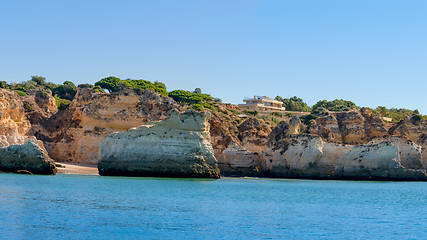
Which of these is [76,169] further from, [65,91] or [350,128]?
[65,91]

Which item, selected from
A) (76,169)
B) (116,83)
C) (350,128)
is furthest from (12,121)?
(116,83)

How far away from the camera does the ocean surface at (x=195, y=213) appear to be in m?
16.4

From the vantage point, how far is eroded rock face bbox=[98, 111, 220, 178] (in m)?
38.0

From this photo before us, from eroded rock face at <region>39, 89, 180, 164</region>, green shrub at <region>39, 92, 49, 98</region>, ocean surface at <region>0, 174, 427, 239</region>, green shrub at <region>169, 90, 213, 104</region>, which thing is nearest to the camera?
ocean surface at <region>0, 174, 427, 239</region>

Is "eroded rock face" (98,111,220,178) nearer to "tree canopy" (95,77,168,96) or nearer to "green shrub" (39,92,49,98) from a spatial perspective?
"green shrub" (39,92,49,98)

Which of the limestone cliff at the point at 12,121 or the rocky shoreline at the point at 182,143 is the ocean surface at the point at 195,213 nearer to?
the rocky shoreline at the point at 182,143

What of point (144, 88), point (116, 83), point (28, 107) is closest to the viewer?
Result: point (28, 107)

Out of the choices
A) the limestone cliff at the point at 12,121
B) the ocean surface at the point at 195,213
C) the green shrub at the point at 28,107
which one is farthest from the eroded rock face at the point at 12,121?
the ocean surface at the point at 195,213

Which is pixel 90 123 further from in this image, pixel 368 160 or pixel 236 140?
pixel 368 160

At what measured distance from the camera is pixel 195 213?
20.5 meters

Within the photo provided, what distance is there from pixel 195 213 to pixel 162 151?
17.7 meters

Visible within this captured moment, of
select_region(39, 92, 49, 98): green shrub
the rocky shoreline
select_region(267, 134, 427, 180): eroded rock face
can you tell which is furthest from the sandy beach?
select_region(267, 134, 427, 180): eroded rock face

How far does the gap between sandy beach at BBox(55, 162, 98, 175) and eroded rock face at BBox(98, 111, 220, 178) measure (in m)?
3.76

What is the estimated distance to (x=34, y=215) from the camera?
1817 centimetres
